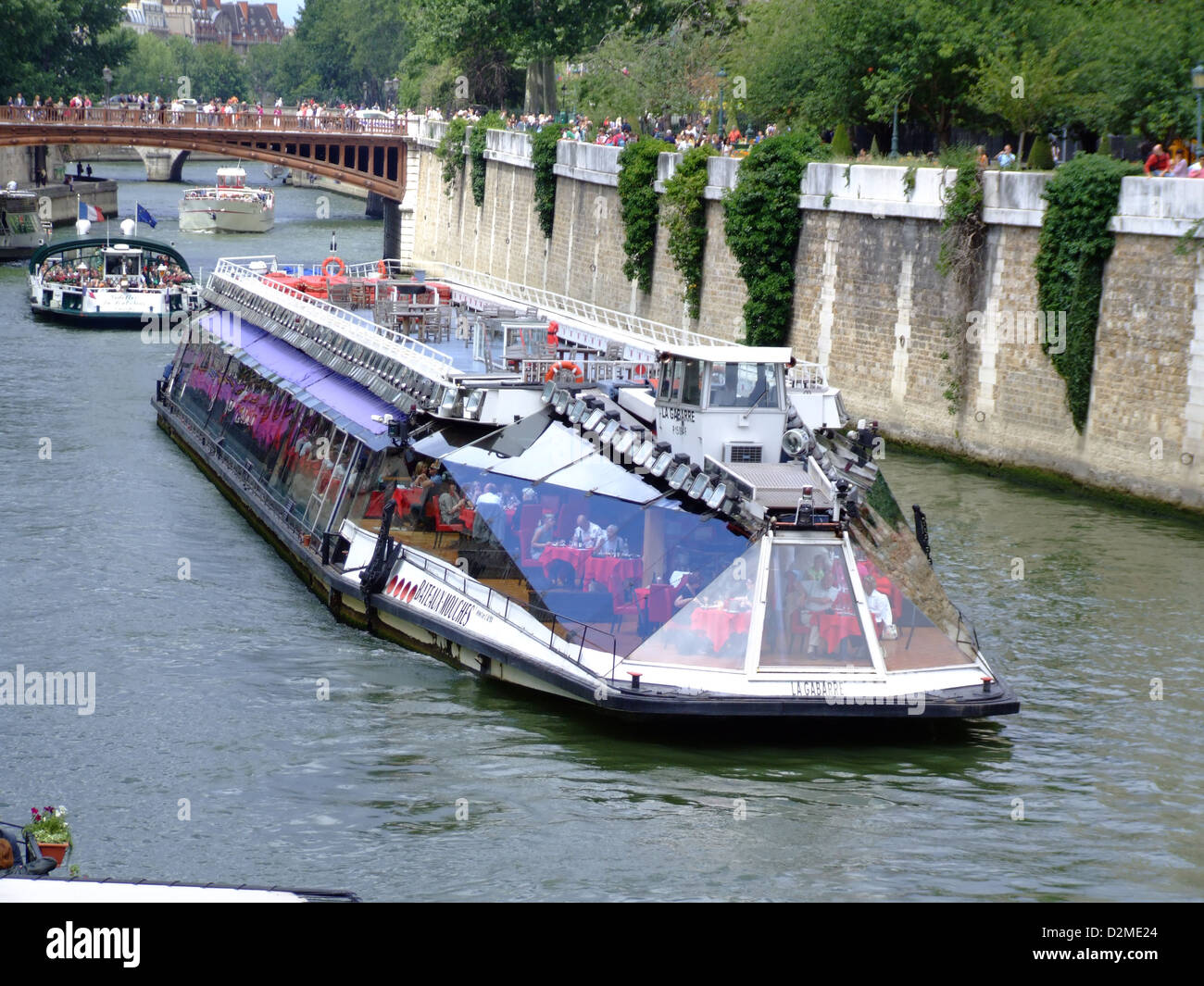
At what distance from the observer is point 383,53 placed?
15838 cm

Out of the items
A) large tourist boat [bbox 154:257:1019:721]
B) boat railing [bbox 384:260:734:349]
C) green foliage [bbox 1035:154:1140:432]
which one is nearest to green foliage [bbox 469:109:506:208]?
boat railing [bbox 384:260:734:349]

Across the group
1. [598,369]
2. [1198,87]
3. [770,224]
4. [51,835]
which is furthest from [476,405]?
[770,224]

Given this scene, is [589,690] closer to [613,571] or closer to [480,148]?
[613,571]

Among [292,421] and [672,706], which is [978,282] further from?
[672,706]

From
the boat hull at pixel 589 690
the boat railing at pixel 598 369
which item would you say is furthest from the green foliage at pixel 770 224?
the boat hull at pixel 589 690

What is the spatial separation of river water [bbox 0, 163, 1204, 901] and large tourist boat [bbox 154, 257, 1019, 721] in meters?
0.68

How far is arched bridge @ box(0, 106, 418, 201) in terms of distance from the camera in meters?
72.9

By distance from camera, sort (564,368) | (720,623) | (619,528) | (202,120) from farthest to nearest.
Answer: (202,120)
(564,368)
(619,528)
(720,623)

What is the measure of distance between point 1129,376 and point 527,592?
15349 mm

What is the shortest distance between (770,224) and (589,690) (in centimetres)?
2388

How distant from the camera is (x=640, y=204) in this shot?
47.0 metres

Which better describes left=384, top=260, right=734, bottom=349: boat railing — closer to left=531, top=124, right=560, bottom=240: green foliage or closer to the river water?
left=531, top=124, right=560, bottom=240: green foliage
